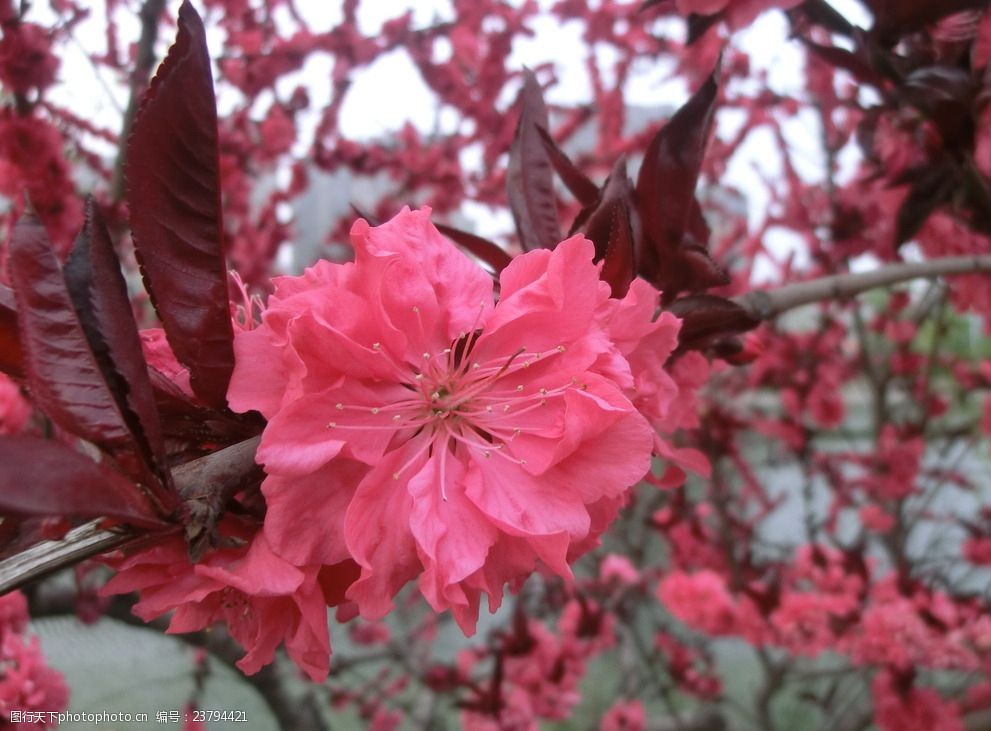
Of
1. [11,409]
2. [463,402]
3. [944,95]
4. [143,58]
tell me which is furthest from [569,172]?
[143,58]

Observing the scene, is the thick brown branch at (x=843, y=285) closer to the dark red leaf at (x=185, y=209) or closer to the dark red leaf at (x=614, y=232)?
the dark red leaf at (x=614, y=232)

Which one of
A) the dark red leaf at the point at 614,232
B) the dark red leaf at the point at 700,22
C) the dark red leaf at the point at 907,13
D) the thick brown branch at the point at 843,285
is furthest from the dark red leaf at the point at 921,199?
the dark red leaf at the point at 614,232

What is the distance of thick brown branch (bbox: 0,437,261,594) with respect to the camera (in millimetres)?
395

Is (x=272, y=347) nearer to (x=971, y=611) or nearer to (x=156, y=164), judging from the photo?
(x=156, y=164)

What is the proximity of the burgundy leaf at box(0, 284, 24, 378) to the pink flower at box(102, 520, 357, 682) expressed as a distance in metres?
0.15

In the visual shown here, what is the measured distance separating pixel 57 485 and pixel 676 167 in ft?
1.83

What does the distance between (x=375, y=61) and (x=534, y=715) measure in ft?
6.71

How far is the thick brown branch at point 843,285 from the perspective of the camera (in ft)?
2.50

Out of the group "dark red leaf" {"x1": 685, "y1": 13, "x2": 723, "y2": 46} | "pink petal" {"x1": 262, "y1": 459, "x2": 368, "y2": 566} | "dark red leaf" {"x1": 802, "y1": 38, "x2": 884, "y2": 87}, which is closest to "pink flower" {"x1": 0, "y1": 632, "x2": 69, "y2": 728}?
"pink petal" {"x1": 262, "y1": 459, "x2": 368, "y2": 566}

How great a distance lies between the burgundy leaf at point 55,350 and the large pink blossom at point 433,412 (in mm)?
78

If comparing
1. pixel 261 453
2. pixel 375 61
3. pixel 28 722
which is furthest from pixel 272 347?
pixel 375 61

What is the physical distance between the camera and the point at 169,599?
1.51 ft

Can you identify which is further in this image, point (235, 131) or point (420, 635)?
point (420, 635)

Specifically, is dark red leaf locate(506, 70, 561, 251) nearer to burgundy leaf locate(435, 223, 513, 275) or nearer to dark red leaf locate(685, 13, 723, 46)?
burgundy leaf locate(435, 223, 513, 275)
